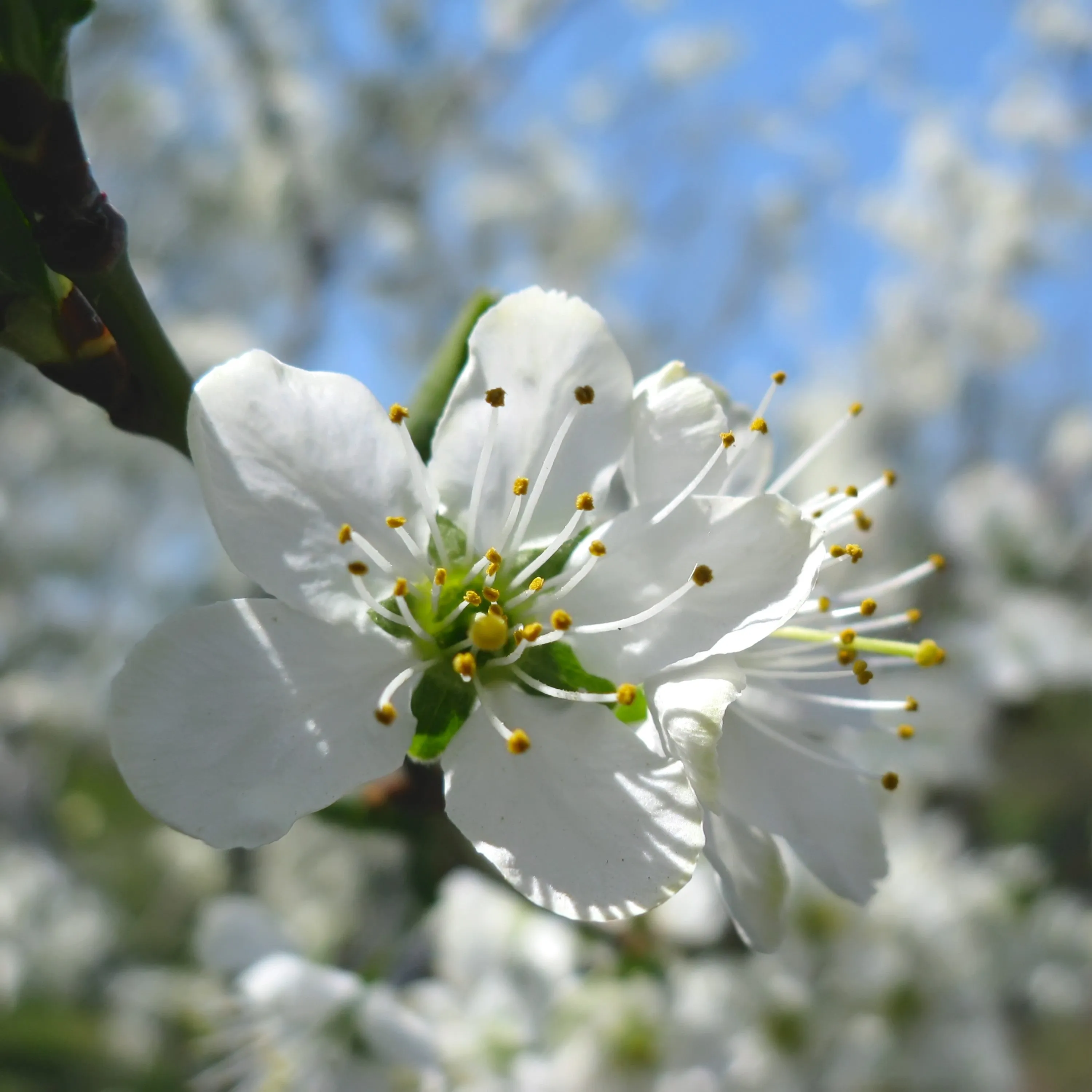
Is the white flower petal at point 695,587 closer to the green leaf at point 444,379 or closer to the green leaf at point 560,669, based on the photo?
the green leaf at point 560,669

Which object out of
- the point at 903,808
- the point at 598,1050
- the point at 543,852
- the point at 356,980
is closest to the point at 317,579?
the point at 543,852

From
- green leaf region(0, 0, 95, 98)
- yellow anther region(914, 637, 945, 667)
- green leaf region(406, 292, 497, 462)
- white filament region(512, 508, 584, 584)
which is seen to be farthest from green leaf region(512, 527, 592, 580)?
green leaf region(0, 0, 95, 98)

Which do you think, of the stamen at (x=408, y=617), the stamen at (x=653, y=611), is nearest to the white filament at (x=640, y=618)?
the stamen at (x=653, y=611)

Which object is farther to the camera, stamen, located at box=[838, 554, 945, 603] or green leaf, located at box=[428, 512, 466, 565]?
stamen, located at box=[838, 554, 945, 603]

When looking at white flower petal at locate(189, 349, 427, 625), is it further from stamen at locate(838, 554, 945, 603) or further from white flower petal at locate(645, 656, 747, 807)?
stamen at locate(838, 554, 945, 603)

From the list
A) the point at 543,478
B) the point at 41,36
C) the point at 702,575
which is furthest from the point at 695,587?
the point at 41,36

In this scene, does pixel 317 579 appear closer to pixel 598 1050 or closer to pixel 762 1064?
pixel 598 1050
